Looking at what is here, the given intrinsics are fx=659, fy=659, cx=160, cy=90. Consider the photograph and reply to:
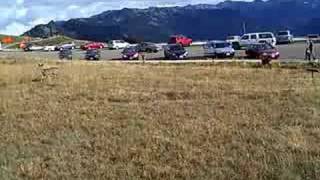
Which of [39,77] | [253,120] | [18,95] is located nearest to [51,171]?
[253,120]

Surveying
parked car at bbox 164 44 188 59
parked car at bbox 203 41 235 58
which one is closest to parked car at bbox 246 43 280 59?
parked car at bbox 203 41 235 58

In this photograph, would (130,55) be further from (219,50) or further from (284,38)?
(284,38)

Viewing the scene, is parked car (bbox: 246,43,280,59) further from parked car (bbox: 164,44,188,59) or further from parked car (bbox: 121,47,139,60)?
parked car (bbox: 121,47,139,60)

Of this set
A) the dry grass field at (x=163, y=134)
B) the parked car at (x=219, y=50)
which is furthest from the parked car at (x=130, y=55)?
the dry grass field at (x=163, y=134)

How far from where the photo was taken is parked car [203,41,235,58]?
184 feet

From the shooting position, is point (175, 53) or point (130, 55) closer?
point (175, 53)

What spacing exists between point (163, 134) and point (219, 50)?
4532 cm

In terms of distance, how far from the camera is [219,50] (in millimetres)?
56406

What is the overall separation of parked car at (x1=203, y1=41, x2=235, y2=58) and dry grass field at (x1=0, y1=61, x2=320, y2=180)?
35.4 meters

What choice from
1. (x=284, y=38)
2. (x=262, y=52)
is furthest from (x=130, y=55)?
(x=284, y=38)

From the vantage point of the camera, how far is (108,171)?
8.97 meters

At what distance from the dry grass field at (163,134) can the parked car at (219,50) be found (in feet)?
116

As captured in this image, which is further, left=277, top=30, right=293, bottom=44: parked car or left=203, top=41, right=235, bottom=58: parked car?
left=277, top=30, right=293, bottom=44: parked car

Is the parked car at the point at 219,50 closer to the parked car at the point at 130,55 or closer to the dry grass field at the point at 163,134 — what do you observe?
the parked car at the point at 130,55
